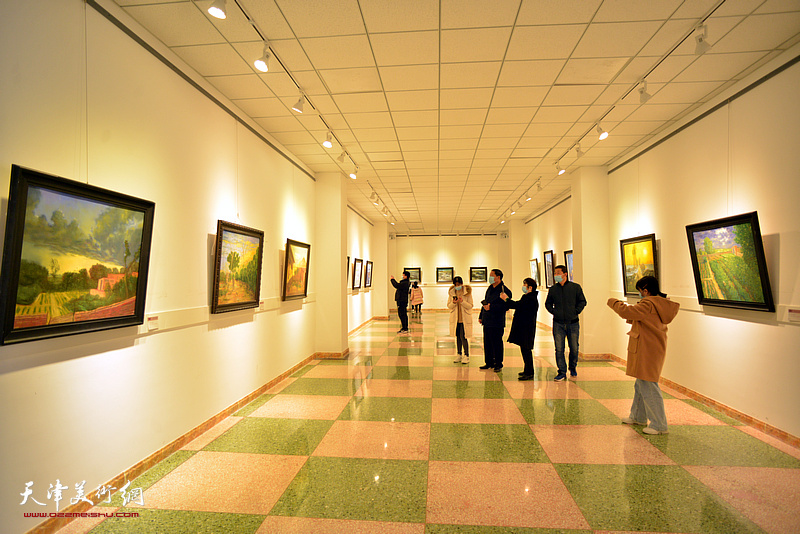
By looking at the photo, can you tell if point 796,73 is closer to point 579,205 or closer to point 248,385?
point 579,205

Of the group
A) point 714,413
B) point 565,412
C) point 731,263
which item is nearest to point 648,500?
point 565,412

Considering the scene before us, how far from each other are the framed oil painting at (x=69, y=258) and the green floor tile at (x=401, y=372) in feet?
15.2

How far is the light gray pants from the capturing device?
15.2 ft

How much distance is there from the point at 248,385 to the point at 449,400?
3.04 meters

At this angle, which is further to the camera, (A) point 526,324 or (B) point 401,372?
(B) point 401,372

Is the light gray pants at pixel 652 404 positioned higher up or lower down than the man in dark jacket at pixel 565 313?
lower down

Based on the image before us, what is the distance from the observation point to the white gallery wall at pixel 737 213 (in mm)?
4281

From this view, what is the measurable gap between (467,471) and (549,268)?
10612 mm

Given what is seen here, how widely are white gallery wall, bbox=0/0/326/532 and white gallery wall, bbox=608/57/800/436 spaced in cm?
663

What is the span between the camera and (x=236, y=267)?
538 cm

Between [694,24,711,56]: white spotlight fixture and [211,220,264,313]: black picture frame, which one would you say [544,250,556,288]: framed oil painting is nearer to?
[694,24,711,56]: white spotlight fixture

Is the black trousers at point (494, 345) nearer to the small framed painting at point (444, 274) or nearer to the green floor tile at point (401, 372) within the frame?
the green floor tile at point (401, 372)

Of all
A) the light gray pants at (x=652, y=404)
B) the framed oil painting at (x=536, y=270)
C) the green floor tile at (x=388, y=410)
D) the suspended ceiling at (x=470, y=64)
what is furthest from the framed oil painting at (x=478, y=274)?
the light gray pants at (x=652, y=404)

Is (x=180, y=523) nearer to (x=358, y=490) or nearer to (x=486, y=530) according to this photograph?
(x=358, y=490)
